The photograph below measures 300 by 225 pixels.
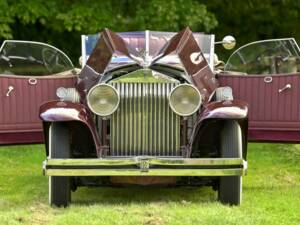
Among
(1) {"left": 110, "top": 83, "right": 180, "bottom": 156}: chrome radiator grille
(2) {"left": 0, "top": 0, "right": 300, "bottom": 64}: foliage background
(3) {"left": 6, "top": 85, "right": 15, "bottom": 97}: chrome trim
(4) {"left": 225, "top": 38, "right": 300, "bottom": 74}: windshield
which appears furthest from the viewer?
(2) {"left": 0, "top": 0, "right": 300, "bottom": 64}: foliage background

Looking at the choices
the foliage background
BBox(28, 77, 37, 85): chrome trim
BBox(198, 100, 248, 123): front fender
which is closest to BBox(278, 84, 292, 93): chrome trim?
BBox(198, 100, 248, 123): front fender

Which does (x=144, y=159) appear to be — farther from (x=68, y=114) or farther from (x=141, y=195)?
(x=141, y=195)

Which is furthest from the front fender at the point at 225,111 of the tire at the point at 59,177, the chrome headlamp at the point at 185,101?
the tire at the point at 59,177

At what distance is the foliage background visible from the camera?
1568 centimetres

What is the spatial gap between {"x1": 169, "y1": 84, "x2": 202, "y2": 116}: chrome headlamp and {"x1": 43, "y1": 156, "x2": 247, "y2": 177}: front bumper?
525 mm

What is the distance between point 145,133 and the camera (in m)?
7.48

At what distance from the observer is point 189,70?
8.11 m

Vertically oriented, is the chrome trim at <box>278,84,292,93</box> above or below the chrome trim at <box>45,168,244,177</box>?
above

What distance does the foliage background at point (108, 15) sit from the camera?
15680mm

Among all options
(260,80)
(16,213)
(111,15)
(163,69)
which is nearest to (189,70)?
(163,69)

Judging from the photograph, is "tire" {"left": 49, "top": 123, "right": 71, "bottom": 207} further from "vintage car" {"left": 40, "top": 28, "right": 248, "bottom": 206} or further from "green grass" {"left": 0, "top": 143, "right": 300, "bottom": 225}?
"green grass" {"left": 0, "top": 143, "right": 300, "bottom": 225}

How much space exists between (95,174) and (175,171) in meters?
0.72

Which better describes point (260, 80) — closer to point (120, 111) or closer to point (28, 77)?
point (120, 111)

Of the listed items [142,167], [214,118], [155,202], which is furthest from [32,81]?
[214,118]
